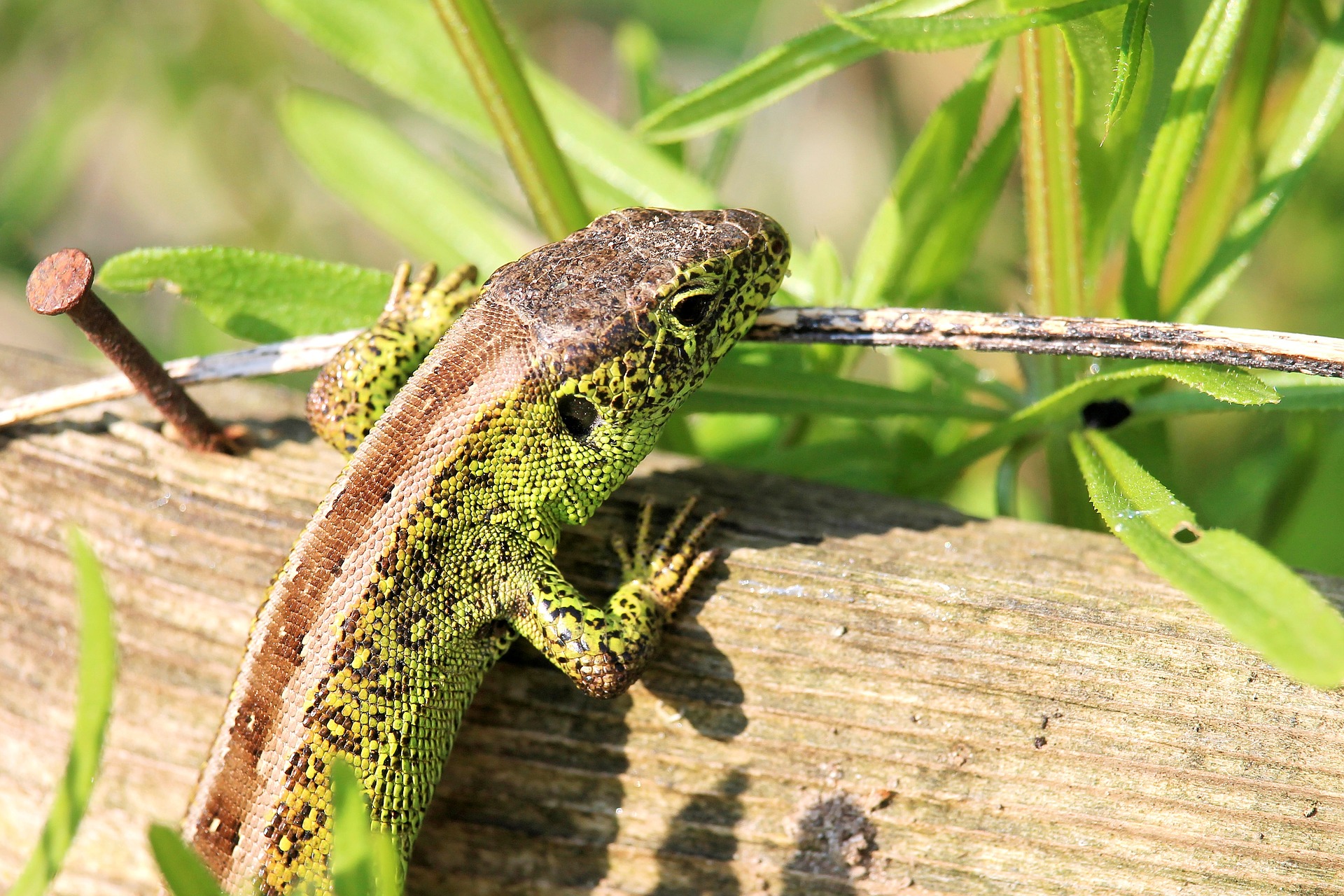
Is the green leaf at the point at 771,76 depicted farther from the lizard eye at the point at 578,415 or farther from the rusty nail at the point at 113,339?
the rusty nail at the point at 113,339

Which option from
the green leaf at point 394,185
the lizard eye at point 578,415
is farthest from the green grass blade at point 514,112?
the green leaf at point 394,185

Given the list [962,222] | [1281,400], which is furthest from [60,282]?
[1281,400]

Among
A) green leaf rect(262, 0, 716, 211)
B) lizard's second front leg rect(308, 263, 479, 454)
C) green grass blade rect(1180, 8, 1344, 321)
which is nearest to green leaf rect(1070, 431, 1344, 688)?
green grass blade rect(1180, 8, 1344, 321)

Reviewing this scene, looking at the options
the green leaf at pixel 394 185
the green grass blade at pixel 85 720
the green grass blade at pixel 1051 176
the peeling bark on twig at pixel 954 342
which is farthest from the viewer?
the green leaf at pixel 394 185

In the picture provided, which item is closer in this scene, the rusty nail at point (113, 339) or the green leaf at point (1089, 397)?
the green leaf at point (1089, 397)

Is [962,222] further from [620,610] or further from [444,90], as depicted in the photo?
[444,90]

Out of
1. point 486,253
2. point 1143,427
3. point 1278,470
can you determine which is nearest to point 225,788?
point 486,253
